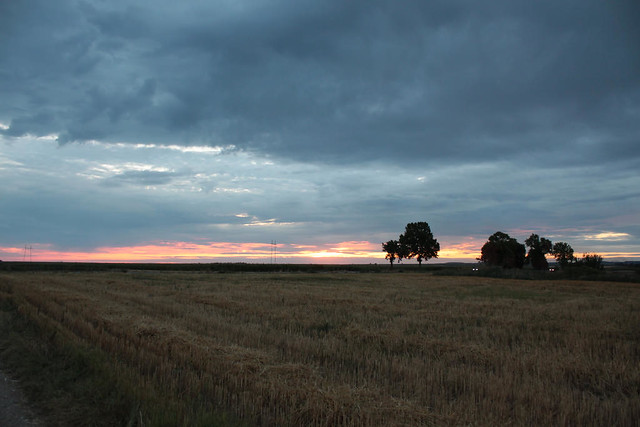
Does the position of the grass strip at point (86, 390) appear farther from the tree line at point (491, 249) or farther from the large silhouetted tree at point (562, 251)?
the large silhouetted tree at point (562, 251)

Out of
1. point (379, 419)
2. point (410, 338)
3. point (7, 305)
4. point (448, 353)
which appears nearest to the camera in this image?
point (379, 419)

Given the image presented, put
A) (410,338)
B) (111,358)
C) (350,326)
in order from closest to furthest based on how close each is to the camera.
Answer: (111,358)
(410,338)
(350,326)

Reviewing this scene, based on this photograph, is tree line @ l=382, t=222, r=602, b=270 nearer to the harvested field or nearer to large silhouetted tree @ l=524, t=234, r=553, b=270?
large silhouetted tree @ l=524, t=234, r=553, b=270

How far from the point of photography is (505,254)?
4380 inches

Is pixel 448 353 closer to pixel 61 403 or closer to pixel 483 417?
pixel 483 417

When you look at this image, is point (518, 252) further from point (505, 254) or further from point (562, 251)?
point (562, 251)

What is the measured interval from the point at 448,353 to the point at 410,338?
146cm

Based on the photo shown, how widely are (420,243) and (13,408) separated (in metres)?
120

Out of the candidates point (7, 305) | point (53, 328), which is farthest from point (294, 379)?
point (7, 305)

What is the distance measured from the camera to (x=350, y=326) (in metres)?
12.7

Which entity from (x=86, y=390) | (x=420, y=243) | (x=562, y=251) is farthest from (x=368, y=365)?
(x=562, y=251)

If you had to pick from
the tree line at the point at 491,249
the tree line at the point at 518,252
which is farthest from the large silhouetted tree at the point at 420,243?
the tree line at the point at 518,252

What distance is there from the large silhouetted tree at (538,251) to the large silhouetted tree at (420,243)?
28.4 meters

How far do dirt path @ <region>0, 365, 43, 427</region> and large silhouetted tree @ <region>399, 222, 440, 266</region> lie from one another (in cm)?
11896
